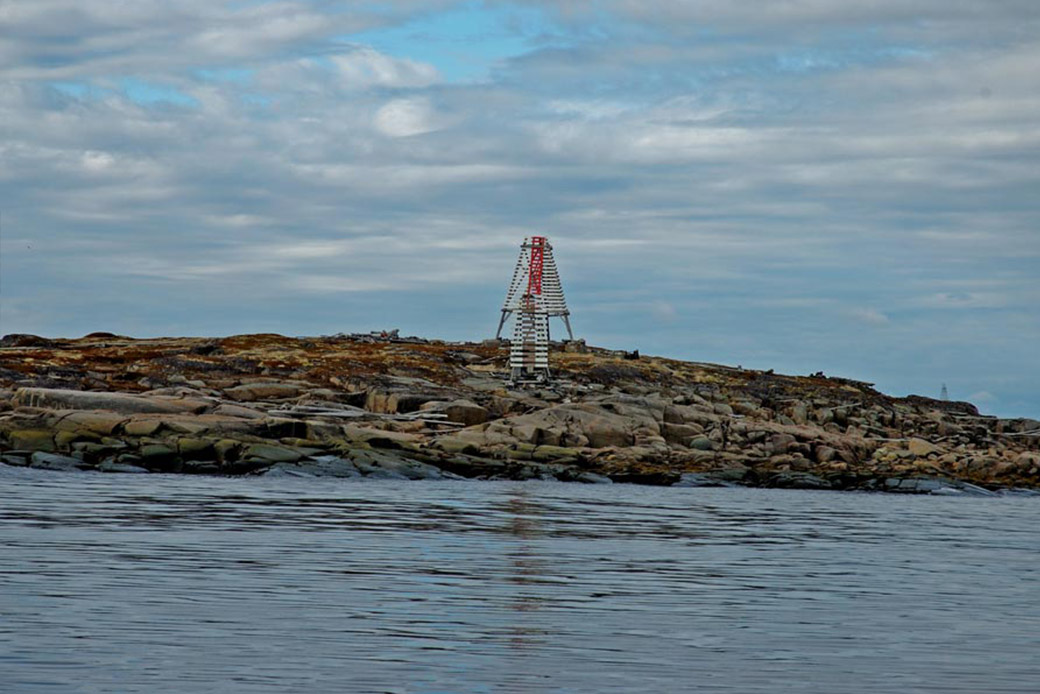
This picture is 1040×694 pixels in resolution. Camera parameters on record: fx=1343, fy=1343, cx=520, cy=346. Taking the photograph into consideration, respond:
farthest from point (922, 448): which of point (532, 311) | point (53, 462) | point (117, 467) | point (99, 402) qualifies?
point (53, 462)

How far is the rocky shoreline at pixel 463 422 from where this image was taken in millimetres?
48406

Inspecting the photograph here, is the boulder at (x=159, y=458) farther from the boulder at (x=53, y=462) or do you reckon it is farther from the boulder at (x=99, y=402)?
the boulder at (x=99, y=402)

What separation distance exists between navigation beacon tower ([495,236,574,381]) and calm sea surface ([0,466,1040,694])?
3498 cm

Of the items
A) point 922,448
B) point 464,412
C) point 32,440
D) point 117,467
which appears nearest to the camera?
point 117,467

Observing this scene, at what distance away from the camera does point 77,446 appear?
46.8m

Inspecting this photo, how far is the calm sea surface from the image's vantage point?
485 inches

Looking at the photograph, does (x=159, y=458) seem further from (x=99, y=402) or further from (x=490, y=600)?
(x=490, y=600)

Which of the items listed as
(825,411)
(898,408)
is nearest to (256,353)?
(825,411)

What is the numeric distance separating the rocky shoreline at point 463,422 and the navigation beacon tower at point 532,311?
60.2 inches

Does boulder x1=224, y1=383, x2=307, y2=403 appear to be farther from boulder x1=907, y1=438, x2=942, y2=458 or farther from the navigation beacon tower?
boulder x1=907, y1=438, x2=942, y2=458

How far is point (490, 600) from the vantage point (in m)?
17.5

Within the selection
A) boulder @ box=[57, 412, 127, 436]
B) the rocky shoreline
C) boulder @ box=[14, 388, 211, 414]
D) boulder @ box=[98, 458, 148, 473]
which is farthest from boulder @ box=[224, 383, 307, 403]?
boulder @ box=[98, 458, 148, 473]

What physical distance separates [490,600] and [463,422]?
141 feet

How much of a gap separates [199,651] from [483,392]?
56.3m
